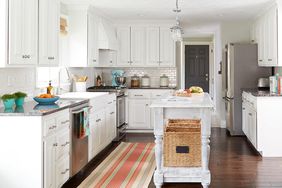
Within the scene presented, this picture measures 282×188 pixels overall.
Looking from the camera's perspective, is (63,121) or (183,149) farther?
(183,149)

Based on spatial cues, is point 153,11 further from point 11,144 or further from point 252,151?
point 11,144

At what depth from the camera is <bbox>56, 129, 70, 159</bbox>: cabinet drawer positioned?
401 cm

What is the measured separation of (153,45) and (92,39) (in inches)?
73.7

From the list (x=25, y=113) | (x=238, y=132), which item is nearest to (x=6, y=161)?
(x=25, y=113)

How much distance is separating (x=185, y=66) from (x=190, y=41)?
89 centimetres

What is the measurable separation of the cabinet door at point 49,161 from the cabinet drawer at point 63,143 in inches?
5.2

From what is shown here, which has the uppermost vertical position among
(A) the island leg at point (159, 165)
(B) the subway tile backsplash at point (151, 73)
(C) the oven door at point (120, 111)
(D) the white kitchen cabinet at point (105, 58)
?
(D) the white kitchen cabinet at point (105, 58)

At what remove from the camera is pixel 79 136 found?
4723mm

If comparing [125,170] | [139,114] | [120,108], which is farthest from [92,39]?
[125,170]

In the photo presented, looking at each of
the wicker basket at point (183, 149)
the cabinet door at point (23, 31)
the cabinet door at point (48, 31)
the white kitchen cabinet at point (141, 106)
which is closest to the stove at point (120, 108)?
the white kitchen cabinet at point (141, 106)

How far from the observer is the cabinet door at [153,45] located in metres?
8.50

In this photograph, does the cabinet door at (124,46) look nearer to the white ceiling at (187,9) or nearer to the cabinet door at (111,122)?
the white ceiling at (187,9)

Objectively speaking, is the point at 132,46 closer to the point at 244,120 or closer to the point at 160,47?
the point at 160,47

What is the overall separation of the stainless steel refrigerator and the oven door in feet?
6.99
